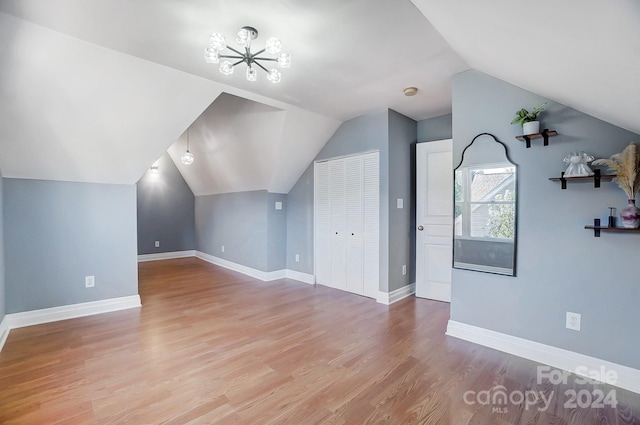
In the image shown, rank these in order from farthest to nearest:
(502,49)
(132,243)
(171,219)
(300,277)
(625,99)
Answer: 1. (171,219)
2. (300,277)
3. (132,243)
4. (502,49)
5. (625,99)

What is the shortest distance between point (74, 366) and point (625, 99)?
3974 mm

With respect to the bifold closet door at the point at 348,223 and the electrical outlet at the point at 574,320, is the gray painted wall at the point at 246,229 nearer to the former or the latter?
the bifold closet door at the point at 348,223

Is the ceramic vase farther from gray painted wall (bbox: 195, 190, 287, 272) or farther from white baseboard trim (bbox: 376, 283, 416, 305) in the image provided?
gray painted wall (bbox: 195, 190, 287, 272)

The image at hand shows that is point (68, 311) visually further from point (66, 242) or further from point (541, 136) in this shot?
point (541, 136)

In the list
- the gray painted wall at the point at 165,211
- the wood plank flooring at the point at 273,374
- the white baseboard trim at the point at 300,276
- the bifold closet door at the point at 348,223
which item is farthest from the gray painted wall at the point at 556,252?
the gray painted wall at the point at 165,211

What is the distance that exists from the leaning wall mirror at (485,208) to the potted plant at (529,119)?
0.78ft

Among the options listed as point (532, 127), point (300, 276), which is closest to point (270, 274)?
point (300, 276)

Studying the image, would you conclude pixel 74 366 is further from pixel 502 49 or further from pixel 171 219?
pixel 171 219

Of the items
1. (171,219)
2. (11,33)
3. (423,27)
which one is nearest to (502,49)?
(423,27)

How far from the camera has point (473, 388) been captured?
1927 millimetres

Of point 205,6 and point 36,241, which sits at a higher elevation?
point 205,6

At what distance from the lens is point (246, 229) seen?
17.5 feet

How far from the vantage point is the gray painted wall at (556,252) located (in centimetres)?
199

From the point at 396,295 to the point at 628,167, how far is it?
8.48ft
